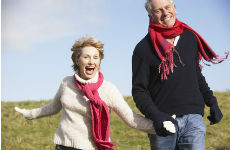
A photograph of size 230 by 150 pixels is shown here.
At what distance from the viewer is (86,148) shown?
3.69 meters

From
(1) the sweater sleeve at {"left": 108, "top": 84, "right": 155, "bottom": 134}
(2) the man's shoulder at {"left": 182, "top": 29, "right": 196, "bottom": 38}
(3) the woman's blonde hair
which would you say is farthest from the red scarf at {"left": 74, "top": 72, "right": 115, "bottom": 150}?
(2) the man's shoulder at {"left": 182, "top": 29, "right": 196, "bottom": 38}

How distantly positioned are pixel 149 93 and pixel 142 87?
0.12 m

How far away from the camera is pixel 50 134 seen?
8.91 meters

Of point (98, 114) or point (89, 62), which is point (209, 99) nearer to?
point (98, 114)

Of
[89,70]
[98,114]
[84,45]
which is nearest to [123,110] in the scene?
[98,114]

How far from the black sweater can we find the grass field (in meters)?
4.27

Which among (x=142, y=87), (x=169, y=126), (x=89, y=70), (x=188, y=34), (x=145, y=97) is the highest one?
(x=188, y=34)

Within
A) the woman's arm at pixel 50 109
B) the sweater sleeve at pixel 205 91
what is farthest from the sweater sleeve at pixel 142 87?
the woman's arm at pixel 50 109

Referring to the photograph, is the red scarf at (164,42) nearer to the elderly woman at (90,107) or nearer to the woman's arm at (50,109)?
the elderly woman at (90,107)

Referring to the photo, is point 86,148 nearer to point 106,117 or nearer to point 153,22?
point 106,117

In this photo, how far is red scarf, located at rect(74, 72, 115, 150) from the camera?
12.1 ft

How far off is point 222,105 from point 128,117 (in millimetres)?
7070

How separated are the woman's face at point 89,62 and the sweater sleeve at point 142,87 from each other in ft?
1.44

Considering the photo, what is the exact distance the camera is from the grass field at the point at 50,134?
8.09 meters
